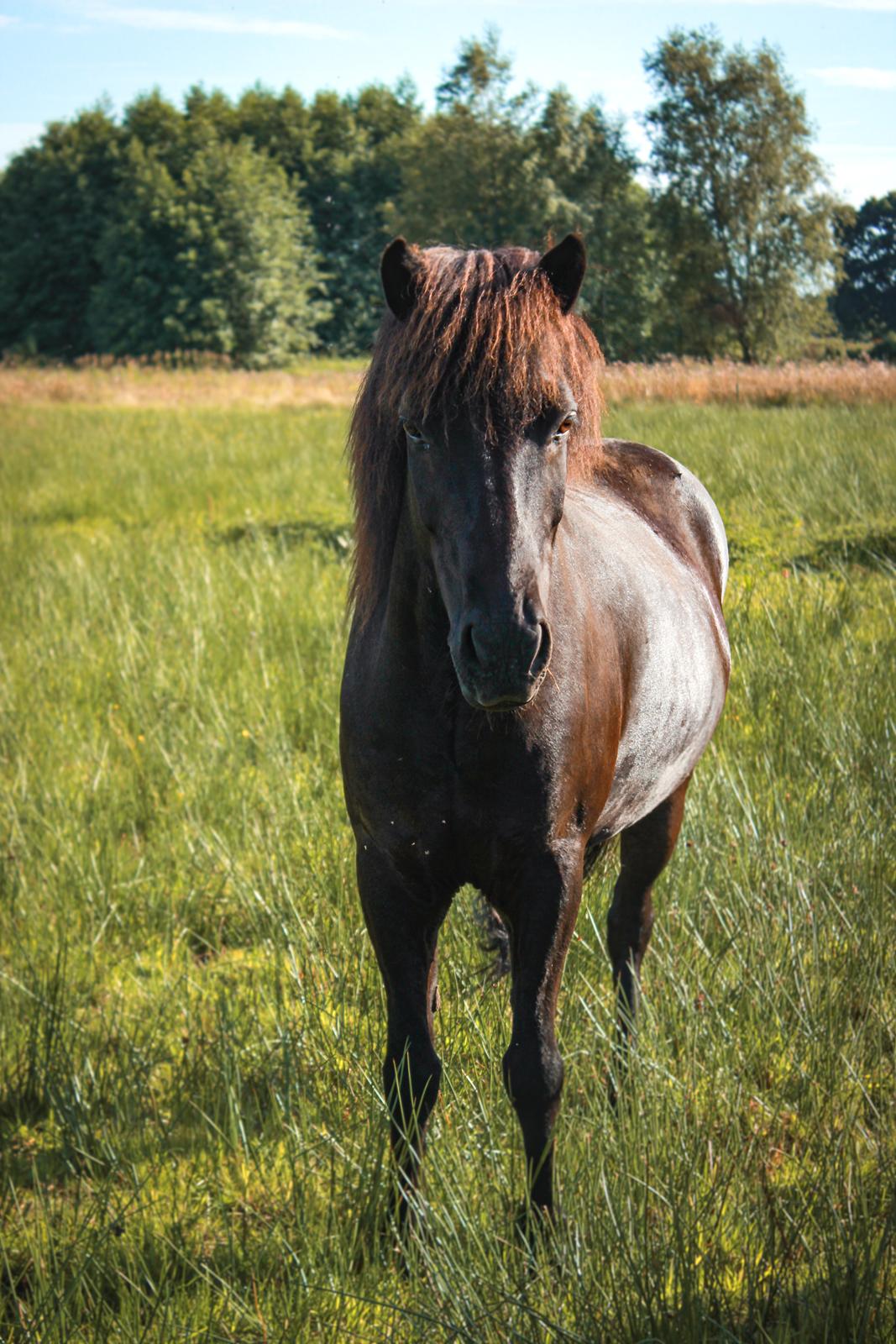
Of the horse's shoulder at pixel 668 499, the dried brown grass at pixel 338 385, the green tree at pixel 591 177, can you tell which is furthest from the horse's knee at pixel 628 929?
the green tree at pixel 591 177

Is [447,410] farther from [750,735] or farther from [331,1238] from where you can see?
[750,735]

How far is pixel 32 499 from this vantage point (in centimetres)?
1206

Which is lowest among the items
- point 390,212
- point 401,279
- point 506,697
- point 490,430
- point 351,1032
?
point 351,1032

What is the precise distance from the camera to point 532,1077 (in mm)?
1949

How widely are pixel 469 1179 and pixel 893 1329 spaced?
746mm

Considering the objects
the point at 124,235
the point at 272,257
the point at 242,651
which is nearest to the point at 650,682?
the point at 242,651

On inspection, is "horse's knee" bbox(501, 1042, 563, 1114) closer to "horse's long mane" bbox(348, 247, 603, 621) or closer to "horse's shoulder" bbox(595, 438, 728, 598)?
"horse's long mane" bbox(348, 247, 603, 621)

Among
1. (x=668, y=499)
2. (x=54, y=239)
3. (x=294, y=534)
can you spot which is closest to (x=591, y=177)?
(x=54, y=239)

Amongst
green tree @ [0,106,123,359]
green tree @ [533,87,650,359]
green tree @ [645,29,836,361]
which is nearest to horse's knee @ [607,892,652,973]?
green tree @ [645,29,836,361]

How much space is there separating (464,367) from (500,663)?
1.71 ft

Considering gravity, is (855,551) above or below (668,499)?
below

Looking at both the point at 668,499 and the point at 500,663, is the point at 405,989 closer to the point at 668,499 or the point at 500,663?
the point at 500,663

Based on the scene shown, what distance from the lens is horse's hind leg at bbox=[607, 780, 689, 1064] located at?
112 inches

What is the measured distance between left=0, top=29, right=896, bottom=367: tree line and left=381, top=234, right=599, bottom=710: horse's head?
16.6m
